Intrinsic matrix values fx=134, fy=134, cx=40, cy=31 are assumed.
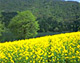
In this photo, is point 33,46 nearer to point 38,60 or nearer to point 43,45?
point 43,45

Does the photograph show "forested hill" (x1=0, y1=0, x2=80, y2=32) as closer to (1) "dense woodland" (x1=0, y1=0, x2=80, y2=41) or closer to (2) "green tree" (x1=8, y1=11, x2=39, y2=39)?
(1) "dense woodland" (x1=0, y1=0, x2=80, y2=41)

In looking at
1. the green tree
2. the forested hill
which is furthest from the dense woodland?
the green tree

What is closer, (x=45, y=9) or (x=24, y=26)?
(x=24, y=26)

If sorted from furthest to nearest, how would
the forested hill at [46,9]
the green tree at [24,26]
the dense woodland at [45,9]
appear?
the forested hill at [46,9] → the dense woodland at [45,9] → the green tree at [24,26]

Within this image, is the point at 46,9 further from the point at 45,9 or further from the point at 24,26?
the point at 24,26

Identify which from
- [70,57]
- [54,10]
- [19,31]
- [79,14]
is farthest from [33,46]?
[54,10]

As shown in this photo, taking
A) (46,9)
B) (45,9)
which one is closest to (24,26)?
(46,9)

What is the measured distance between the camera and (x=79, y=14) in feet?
286

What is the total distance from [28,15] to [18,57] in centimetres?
2268

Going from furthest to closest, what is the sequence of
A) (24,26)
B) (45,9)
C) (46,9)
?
1. (45,9)
2. (46,9)
3. (24,26)

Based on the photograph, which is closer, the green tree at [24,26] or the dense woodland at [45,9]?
the green tree at [24,26]

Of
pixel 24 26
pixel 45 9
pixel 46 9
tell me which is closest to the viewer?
pixel 24 26

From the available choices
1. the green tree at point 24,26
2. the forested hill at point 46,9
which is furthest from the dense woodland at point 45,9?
the green tree at point 24,26

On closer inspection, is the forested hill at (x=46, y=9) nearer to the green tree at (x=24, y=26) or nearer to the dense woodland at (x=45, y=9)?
the dense woodland at (x=45, y=9)
